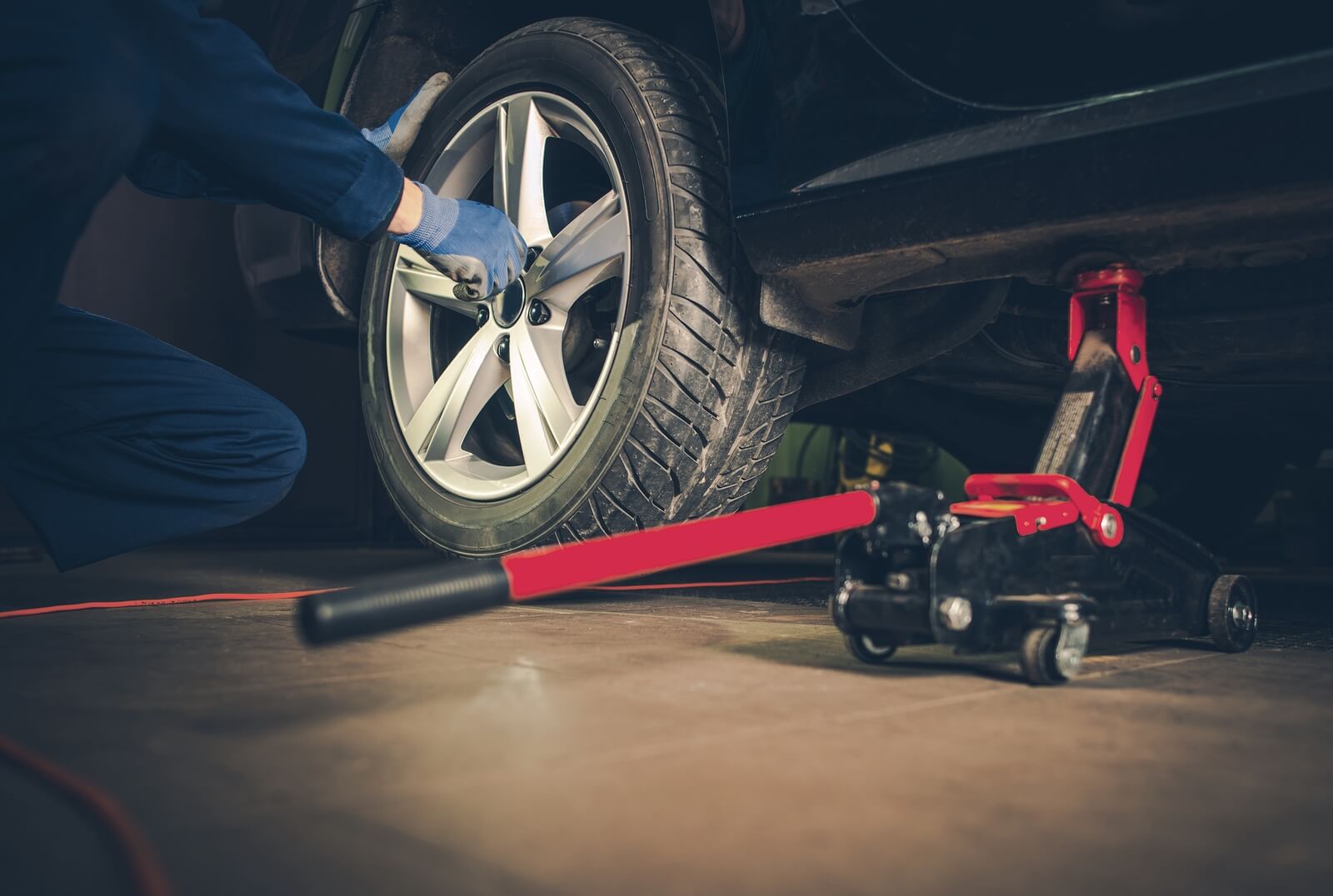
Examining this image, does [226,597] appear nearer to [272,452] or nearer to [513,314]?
[272,452]

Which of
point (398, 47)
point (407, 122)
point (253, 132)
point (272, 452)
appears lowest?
point (272, 452)

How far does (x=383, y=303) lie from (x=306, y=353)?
2017mm

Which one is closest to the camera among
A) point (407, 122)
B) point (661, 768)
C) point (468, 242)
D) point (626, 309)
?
point (661, 768)

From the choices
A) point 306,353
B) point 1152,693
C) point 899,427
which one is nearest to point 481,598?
point 1152,693

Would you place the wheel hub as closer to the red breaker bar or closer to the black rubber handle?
the red breaker bar

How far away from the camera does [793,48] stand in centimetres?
154

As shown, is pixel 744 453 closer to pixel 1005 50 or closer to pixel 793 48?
pixel 793 48

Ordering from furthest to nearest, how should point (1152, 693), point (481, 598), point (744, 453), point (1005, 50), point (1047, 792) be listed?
1. point (744, 453)
2. point (1005, 50)
3. point (1152, 693)
4. point (481, 598)
5. point (1047, 792)

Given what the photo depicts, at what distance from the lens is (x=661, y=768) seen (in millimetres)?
878

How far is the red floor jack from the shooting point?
3.63 feet

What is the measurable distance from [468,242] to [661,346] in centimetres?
34

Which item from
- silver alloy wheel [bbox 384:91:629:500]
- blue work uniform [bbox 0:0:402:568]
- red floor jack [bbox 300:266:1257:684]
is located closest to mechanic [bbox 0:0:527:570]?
blue work uniform [bbox 0:0:402:568]

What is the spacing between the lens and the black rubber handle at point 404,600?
2.94 ft

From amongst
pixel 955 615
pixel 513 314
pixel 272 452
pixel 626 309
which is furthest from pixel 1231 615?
pixel 272 452
